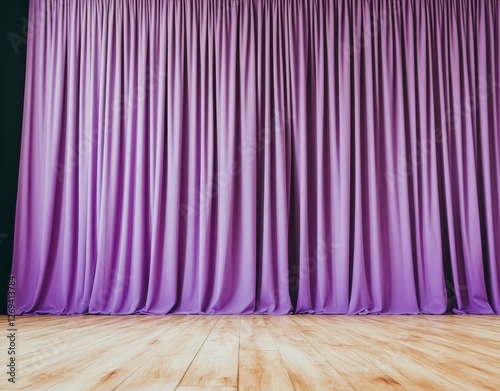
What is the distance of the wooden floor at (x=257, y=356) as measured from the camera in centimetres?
113

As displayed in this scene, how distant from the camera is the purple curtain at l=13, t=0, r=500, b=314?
333 centimetres

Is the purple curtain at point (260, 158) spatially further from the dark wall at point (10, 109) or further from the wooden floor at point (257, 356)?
the wooden floor at point (257, 356)

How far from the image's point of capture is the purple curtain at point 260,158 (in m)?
3.33

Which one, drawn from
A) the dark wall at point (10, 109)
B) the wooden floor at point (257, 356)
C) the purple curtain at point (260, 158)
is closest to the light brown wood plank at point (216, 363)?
the wooden floor at point (257, 356)

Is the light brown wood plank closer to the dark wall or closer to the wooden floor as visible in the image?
the wooden floor

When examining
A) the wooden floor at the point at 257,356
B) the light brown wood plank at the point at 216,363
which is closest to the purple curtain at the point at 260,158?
the wooden floor at the point at 257,356

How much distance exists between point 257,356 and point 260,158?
2162 millimetres

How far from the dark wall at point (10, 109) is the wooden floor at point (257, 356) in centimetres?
107

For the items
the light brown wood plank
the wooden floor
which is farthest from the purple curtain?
the light brown wood plank

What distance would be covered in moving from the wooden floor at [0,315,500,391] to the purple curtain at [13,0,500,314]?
706 millimetres

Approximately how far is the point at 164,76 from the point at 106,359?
101 inches

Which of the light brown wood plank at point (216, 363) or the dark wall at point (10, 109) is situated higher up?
the dark wall at point (10, 109)

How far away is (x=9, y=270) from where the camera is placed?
3389 millimetres

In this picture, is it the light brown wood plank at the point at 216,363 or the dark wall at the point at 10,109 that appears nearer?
the light brown wood plank at the point at 216,363
